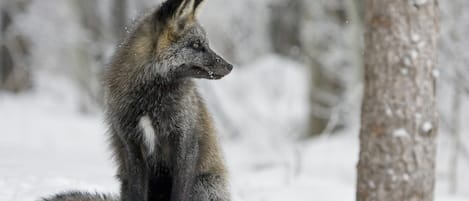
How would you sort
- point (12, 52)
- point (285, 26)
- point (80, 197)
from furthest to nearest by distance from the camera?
point (285, 26), point (12, 52), point (80, 197)

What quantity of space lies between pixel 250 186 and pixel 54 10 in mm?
19034

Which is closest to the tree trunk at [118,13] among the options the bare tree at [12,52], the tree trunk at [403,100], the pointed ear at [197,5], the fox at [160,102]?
the bare tree at [12,52]

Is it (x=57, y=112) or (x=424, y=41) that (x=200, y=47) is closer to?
(x=424, y=41)

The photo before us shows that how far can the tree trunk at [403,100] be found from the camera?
680cm

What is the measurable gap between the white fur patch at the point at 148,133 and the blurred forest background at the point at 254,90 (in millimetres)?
1038

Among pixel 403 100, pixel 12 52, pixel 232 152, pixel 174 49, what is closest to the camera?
pixel 174 49

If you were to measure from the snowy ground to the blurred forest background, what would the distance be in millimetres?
48

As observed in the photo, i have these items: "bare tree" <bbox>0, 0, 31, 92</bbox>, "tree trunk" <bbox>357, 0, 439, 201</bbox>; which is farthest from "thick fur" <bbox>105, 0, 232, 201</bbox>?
"bare tree" <bbox>0, 0, 31, 92</bbox>

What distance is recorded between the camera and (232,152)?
20078 millimetres

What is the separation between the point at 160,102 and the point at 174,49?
44cm

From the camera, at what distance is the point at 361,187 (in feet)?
23.2

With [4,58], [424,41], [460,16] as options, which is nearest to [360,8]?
[460,16]

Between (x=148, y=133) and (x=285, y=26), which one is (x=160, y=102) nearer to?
(x=148, y=133)

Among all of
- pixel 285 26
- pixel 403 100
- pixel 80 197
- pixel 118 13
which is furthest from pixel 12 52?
pixel 403 100
